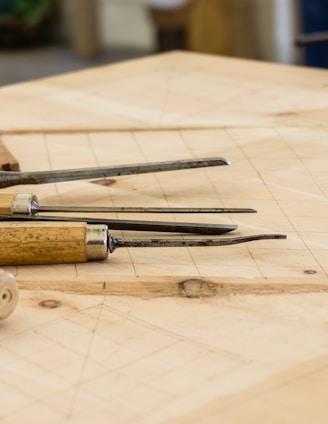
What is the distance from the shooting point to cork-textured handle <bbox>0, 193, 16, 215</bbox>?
0.88m

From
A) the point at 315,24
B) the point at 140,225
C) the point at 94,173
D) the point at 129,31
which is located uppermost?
the point at 129,31

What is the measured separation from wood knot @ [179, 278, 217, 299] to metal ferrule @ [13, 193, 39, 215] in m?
0.18

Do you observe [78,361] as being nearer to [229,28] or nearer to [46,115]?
[46,115]

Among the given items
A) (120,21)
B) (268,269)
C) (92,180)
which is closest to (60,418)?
(268,269)

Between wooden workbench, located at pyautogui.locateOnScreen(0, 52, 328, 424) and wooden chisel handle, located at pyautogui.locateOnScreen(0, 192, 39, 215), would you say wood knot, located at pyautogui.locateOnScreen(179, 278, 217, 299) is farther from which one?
wooden chisel handle, located at pyautogui.locateOnScreen(0, 192, 39, 215)

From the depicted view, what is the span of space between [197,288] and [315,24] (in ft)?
6.27

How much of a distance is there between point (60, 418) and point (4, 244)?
25cm

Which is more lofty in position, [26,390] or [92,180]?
[92,180]

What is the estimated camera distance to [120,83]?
1.54 meters

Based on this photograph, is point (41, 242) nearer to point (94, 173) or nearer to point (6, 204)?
point (6, 204)

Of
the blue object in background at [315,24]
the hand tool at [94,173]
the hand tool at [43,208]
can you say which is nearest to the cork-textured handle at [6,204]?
the hand tool at [43,208]

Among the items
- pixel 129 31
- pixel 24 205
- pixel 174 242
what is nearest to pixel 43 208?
pixel 24 205

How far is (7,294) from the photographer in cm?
70

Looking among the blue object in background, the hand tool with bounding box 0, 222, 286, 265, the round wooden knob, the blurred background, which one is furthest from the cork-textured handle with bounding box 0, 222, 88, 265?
the blurred background
